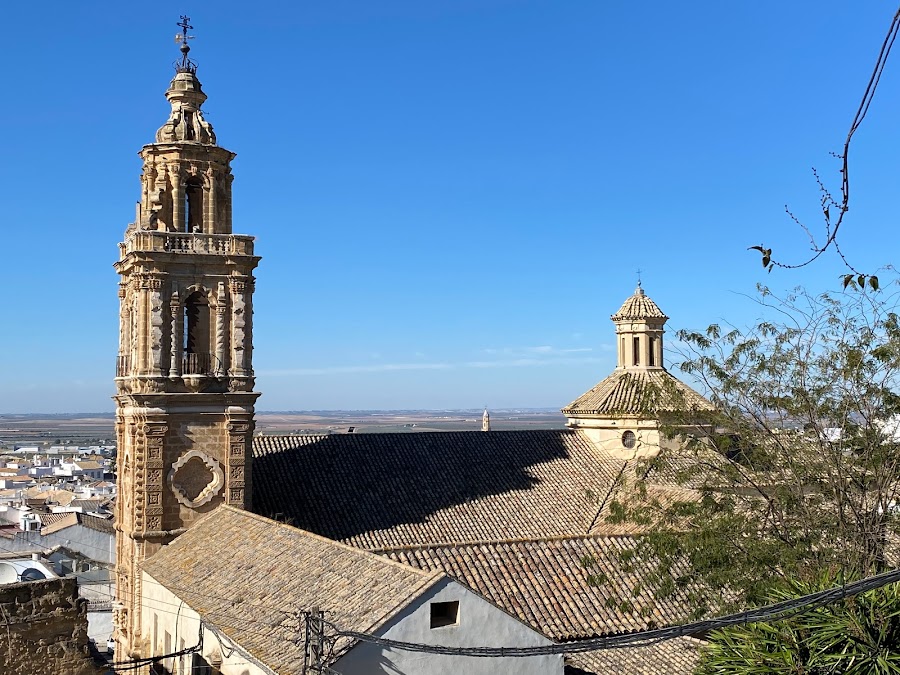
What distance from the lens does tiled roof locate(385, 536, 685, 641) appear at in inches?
629

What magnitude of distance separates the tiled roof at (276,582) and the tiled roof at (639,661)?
3679 mm

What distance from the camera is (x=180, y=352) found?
21.5 m

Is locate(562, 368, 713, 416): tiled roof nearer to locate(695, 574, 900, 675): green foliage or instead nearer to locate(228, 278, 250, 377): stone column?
locate(228, 278, 250, 377): stone column

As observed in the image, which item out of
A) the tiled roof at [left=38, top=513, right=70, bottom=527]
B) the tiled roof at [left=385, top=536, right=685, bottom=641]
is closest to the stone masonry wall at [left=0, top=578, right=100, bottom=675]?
the tiled roof at [left=385, top=536, right=685, bottom=641]

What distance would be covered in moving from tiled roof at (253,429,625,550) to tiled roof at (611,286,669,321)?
464 cm

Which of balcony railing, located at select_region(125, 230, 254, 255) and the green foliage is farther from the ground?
balcony railing, located at select_region(125, 230, 254, 255)

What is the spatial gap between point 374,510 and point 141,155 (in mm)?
9696

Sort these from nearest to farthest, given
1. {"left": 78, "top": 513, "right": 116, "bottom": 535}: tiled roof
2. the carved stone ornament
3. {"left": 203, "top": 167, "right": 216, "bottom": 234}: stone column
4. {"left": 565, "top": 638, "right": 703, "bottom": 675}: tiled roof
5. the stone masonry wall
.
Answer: the stone masonry wall < {"left": 565, "top": 638, "right": 703, "bottom": 675}: tiled roof < the carved stone ornament < {"left": 203, "top": 167, "right": 216, "bottom": 234}: stone column < {"left": 78, "top": 513, "right": 116, "bottom": 535}: tiled roof

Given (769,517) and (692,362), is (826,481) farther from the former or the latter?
(692,362)

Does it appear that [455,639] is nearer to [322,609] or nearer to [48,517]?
[322,609]

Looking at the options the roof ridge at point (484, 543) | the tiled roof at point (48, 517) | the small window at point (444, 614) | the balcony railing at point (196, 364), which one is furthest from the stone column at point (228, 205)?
the tiled roof at point (48, 517)

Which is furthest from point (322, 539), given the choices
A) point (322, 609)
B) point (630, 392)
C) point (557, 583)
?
point (630, 392)

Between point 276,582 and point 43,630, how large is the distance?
3603mm

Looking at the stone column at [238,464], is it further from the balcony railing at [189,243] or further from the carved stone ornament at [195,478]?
the balcony railing at [189,243]
